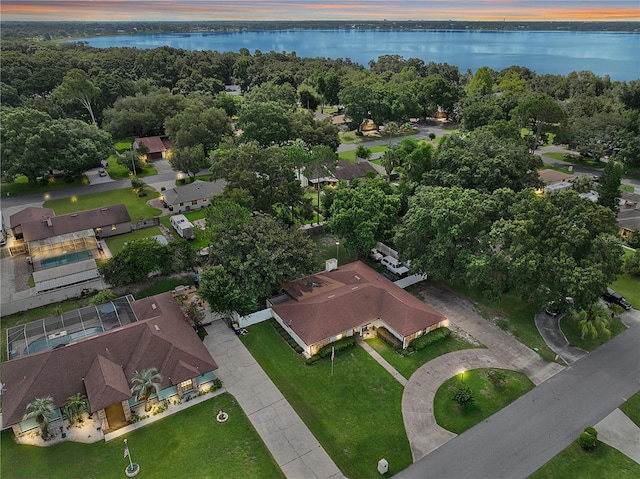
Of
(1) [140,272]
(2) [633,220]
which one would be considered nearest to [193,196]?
(1) [140,272]

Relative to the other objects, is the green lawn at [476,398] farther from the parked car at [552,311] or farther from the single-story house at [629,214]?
the single-story house at [629,214]

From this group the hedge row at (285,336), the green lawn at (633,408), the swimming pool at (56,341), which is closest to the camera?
the green lawn at (633,408)

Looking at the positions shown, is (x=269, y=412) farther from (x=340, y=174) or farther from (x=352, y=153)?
(x=352, y=153)

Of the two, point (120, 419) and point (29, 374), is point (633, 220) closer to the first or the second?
point (120, 419)

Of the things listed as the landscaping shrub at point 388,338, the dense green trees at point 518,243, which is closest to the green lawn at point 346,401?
the landscaping shrub at point 388,338

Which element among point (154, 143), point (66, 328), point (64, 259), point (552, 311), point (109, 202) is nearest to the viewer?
point (66, 328)

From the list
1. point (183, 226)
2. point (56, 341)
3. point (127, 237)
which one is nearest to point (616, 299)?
point (183, 226)

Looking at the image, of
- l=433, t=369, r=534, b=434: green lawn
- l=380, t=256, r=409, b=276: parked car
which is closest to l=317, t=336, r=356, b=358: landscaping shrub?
l=433, t=369, r=534, b=434: green lawn
